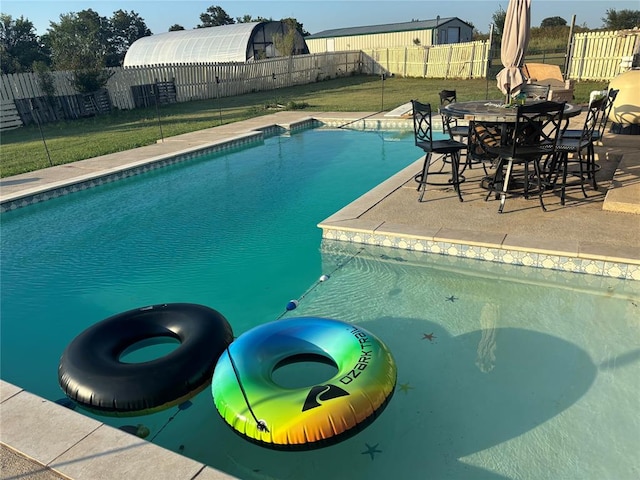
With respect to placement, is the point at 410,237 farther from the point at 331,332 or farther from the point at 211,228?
the point at 211,228

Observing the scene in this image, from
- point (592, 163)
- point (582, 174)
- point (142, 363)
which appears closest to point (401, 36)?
point (592, 163)

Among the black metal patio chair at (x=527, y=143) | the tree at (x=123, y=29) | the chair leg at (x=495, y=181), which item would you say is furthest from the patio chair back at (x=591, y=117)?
the tree at (x=123, y=29)

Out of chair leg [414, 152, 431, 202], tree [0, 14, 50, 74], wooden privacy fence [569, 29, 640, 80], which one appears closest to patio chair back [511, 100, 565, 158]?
chair leg [414, 152, 431, 202]

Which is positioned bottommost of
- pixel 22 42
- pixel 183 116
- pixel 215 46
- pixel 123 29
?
pixel 183 116

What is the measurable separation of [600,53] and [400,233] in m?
16.8

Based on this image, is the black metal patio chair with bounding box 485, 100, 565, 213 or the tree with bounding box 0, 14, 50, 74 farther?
the tree with bounding box 0, 14, 50, 74

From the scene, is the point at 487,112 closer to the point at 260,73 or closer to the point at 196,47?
the point at 260,73

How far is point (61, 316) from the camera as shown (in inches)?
165

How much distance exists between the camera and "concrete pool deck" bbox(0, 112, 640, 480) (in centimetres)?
207

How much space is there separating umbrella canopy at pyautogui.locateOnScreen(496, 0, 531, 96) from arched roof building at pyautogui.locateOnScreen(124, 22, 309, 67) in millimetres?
22534

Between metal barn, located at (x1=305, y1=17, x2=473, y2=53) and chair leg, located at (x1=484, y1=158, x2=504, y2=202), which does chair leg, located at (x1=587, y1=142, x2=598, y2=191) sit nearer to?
chair leg, located at (x1=484, y1=158, x2=504, y2=202)

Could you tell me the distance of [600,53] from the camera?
54.2 ft

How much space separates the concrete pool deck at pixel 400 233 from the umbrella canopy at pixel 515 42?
1.29 m

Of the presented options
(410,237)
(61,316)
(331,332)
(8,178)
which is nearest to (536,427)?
(331,332)
